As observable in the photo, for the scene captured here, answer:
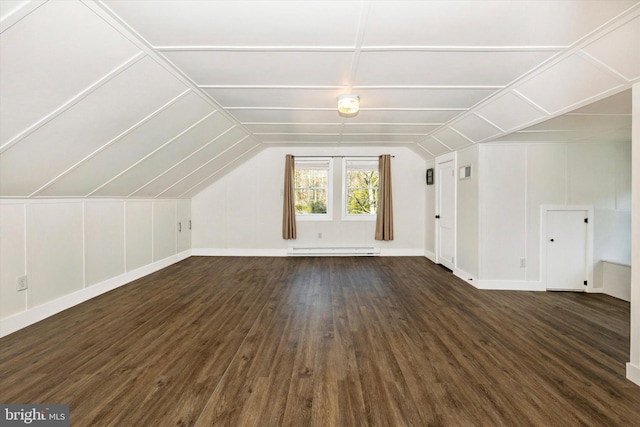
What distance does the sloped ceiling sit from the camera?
1.63 meters

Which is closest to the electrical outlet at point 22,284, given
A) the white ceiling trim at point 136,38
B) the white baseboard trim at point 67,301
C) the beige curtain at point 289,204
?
the white baseboard trim at point 67,301

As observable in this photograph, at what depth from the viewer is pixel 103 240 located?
3.75 m

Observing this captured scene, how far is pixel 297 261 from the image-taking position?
5.78m

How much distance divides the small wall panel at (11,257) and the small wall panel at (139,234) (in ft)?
4.88

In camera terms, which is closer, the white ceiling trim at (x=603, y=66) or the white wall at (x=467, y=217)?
the white ceiling trim at (x=603, y=66)

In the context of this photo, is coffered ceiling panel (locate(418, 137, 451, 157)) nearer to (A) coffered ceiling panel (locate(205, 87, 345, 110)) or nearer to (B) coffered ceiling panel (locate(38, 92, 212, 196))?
(A) coffered ceiling panel (locate(205, 87, 345, 110))

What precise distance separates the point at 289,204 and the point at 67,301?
12.6 feet

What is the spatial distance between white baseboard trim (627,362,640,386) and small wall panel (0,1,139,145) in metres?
4.21

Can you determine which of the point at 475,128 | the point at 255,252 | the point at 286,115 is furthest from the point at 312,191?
the point at 475,128

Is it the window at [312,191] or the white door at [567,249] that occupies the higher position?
the window at [312,191]

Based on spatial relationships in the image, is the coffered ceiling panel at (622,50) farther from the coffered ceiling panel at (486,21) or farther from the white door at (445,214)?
the white door at (445,214)

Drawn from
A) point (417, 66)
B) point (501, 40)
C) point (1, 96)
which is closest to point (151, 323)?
point (1, 96)

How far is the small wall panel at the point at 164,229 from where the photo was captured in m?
4.94

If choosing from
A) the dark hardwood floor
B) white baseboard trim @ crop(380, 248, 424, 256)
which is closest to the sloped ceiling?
the dark hardwood floor
